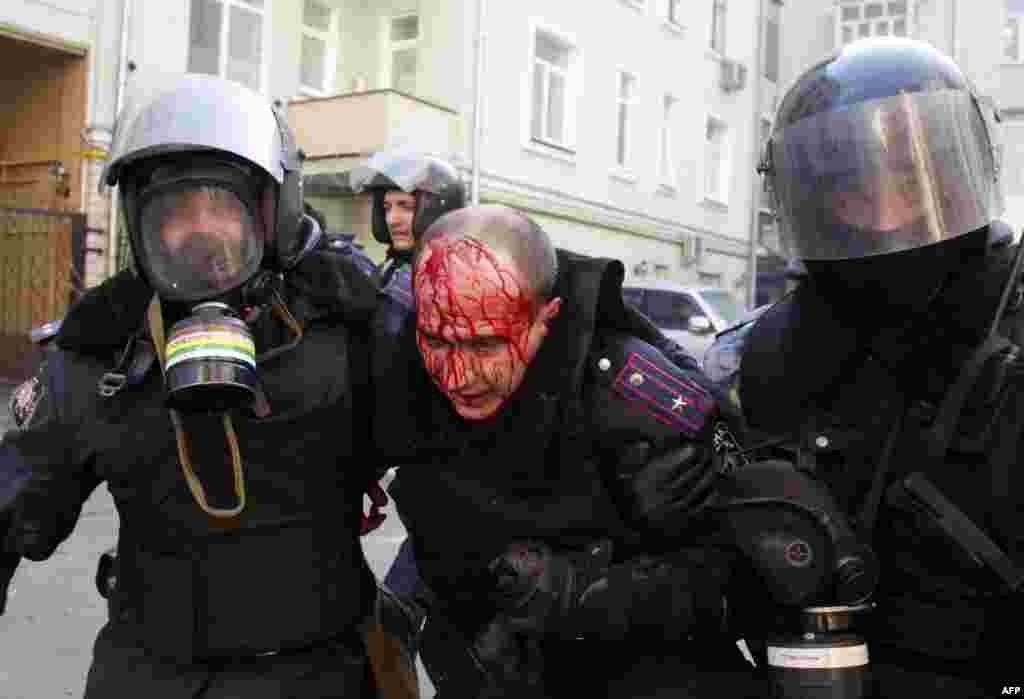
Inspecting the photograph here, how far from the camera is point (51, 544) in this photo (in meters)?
2.00

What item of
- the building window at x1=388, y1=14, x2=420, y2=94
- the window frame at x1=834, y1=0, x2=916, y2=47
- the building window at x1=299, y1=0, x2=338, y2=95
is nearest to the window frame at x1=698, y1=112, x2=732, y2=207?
the window frame at x1=834, y1=0, x2=916, y2=47

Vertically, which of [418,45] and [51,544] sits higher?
[418,45]

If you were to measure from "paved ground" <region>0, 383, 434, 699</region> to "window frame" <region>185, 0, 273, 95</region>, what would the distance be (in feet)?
22.9

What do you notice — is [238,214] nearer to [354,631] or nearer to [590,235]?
[354,631]

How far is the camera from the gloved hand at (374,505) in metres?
2.17

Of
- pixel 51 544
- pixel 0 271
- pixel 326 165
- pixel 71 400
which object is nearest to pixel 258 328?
pixel 71 400

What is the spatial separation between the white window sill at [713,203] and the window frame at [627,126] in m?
2.77

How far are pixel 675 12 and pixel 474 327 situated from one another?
1773 centimetres

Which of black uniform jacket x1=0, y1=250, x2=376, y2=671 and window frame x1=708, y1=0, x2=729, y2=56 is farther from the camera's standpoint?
window frame x1=708, y1=0, x2=729, y2=56

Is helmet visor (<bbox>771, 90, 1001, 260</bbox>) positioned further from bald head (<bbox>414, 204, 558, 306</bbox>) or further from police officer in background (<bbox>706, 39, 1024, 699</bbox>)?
bald head (<bbox>414, 204, 558, 306</bbox>)

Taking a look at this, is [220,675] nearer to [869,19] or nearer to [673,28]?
[673,28]

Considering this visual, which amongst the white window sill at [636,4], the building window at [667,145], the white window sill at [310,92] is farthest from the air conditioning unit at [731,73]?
the white window sill at [310,92]

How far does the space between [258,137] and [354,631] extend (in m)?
0.90

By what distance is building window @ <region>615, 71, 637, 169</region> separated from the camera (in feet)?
56.5
